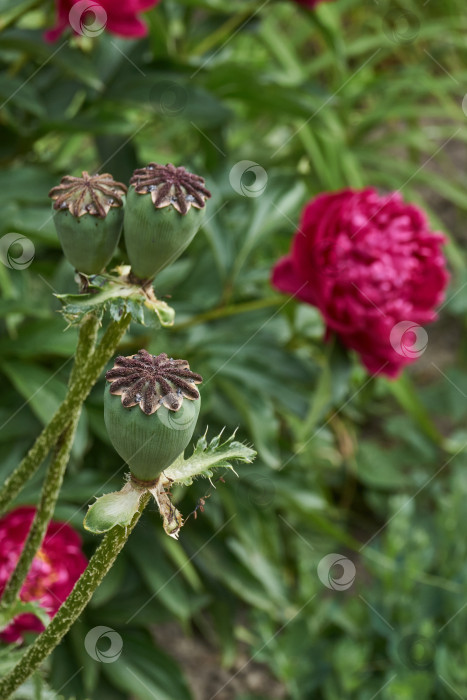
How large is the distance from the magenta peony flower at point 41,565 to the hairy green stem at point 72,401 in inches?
6.3

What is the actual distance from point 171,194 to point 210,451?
9cm

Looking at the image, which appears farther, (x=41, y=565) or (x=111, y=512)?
(x=41, y=565)

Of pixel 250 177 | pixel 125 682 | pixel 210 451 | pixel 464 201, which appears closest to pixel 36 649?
pixel 210 451

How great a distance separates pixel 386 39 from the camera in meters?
1.78

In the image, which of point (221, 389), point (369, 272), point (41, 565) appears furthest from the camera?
point (221, 389)
